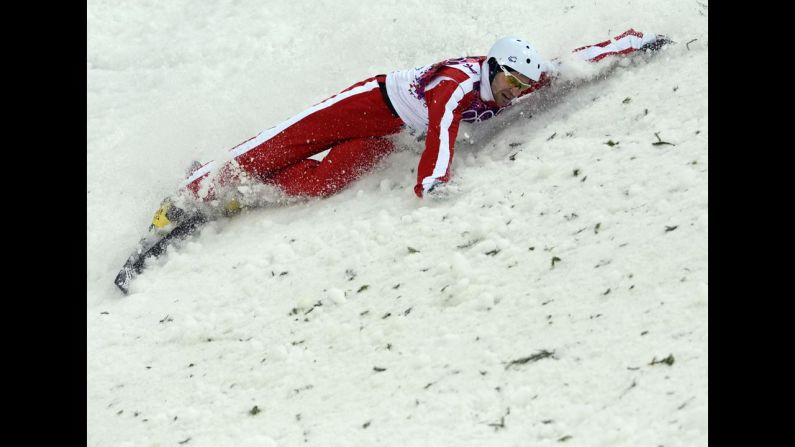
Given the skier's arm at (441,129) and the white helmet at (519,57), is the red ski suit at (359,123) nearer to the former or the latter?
the skier's arm at (441,129)

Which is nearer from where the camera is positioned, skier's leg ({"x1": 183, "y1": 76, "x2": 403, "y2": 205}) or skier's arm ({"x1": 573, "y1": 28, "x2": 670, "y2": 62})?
skier's arm ({"x1": 573, "y1": 28, "x2": 670, "y2": 62})

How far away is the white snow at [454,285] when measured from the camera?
2.58 meters

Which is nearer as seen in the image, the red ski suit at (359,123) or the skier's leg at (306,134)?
the red ski suit at (359,123)

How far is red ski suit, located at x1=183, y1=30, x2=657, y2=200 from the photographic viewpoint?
446cm

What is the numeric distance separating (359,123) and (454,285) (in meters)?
1.69

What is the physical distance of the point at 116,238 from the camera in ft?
16.0

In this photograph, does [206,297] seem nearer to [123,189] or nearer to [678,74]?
[123,189]

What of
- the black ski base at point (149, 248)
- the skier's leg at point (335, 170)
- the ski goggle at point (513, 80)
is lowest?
the black ski base at point (149, 248)

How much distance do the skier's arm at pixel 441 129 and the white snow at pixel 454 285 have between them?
0.13 meters

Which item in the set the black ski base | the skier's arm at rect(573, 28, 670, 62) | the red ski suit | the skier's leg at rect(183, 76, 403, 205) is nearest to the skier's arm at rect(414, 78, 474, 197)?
the red ski suit

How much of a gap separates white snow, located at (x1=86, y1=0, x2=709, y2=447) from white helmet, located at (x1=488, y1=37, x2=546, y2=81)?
26 cm

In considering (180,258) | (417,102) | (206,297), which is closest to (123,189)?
(180,258)

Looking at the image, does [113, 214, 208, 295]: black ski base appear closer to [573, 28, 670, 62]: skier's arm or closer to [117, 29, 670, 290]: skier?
[117, 29, 670, 290]: skier

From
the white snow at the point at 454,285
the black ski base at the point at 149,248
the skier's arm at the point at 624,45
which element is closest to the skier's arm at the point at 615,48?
the skier's arm at the point at 624,45
